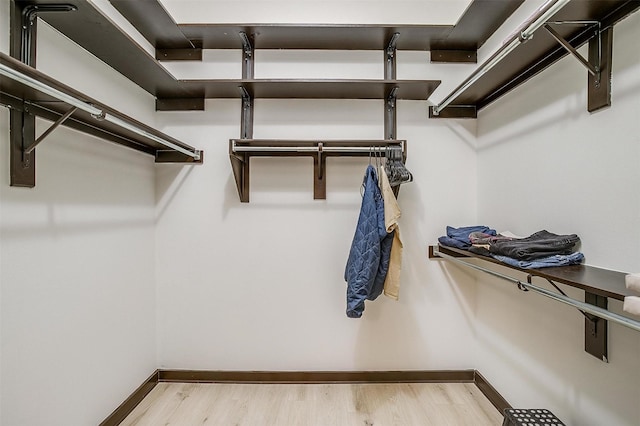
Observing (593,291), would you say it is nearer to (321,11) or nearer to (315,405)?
(315,405)

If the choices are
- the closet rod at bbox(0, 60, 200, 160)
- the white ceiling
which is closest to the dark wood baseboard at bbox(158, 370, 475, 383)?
the closet rod at bbox(0, 60, 200, 160)

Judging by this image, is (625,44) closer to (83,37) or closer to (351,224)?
(351,224)

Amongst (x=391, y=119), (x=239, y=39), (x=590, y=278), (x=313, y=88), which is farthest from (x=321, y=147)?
(x=590, y=278)

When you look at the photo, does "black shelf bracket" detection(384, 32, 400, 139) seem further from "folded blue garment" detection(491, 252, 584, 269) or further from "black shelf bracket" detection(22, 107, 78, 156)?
"black shelf bracket" detection(22, 107, 78, 156)

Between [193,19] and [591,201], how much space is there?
97.7 inches

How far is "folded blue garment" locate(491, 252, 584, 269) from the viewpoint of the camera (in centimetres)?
109

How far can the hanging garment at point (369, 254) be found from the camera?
1729 mm

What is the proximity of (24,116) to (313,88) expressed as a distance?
4.59 ft

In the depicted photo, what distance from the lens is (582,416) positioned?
1.25 meters

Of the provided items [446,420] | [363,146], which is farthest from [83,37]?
[446,420]

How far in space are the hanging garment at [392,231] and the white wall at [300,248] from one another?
35 centimetres

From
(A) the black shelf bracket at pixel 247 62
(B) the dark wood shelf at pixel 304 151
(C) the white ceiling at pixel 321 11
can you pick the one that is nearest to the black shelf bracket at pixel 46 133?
(B) the dark wood shelf at pixel 304 151

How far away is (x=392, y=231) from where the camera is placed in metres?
1.77

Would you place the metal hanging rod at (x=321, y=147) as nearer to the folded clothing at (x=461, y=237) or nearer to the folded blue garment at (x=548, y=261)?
the folded clothing at (x=461, y=237)
